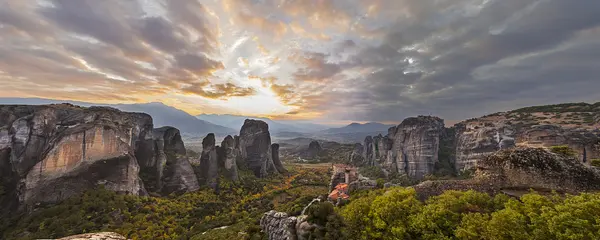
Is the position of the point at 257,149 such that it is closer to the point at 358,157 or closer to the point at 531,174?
the point at 358,157

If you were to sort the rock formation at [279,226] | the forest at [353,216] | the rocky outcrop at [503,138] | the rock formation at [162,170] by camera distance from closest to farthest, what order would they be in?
1. the forest at [353,216]
2. the rock formation at [279,226]
3. the rocky outcrop at [503,138]
4. the rock formation at [162,170]

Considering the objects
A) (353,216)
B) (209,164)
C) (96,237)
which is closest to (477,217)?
(353,216)

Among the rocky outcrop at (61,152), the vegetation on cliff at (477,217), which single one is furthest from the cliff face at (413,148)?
the rocky outcrop at (61,152)

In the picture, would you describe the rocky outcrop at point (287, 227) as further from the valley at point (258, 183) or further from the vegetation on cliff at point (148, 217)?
the vegetation on cliff at point (148, 217)

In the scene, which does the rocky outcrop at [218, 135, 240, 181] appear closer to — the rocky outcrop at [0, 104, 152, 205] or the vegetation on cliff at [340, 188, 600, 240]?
the rocky outcrop at [0, 104, 152, 205]

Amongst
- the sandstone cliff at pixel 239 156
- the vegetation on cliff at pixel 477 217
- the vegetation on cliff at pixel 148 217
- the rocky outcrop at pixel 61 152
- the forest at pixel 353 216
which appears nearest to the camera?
the vegetation on cliff at pixel 477 217

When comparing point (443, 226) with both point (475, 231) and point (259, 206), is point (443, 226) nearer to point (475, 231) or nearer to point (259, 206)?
point (475, 231)

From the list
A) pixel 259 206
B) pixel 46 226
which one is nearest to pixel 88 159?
pixel 46 226

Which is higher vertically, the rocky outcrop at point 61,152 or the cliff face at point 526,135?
the cliff face at point 526,135
